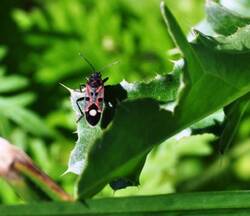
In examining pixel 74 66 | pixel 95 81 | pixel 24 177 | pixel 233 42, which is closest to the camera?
pixel 24 177

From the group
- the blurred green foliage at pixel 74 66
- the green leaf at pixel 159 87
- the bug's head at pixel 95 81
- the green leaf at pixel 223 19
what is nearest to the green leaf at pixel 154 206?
the green leaf at pixel 159 87

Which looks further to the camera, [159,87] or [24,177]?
[159,87]

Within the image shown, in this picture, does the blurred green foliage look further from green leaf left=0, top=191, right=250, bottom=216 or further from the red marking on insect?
green leaf left=0, top=191, right=250, bottom=216

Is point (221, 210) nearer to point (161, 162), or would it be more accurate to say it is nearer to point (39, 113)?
point (161, 162)

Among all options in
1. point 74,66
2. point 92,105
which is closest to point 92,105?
point 92,105

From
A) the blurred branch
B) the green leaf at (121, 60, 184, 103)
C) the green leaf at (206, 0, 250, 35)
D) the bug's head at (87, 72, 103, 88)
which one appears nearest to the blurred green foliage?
the bug's head at (87, 72, 103, 88)

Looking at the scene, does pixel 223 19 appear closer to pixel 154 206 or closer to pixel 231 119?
pixel 231 119
